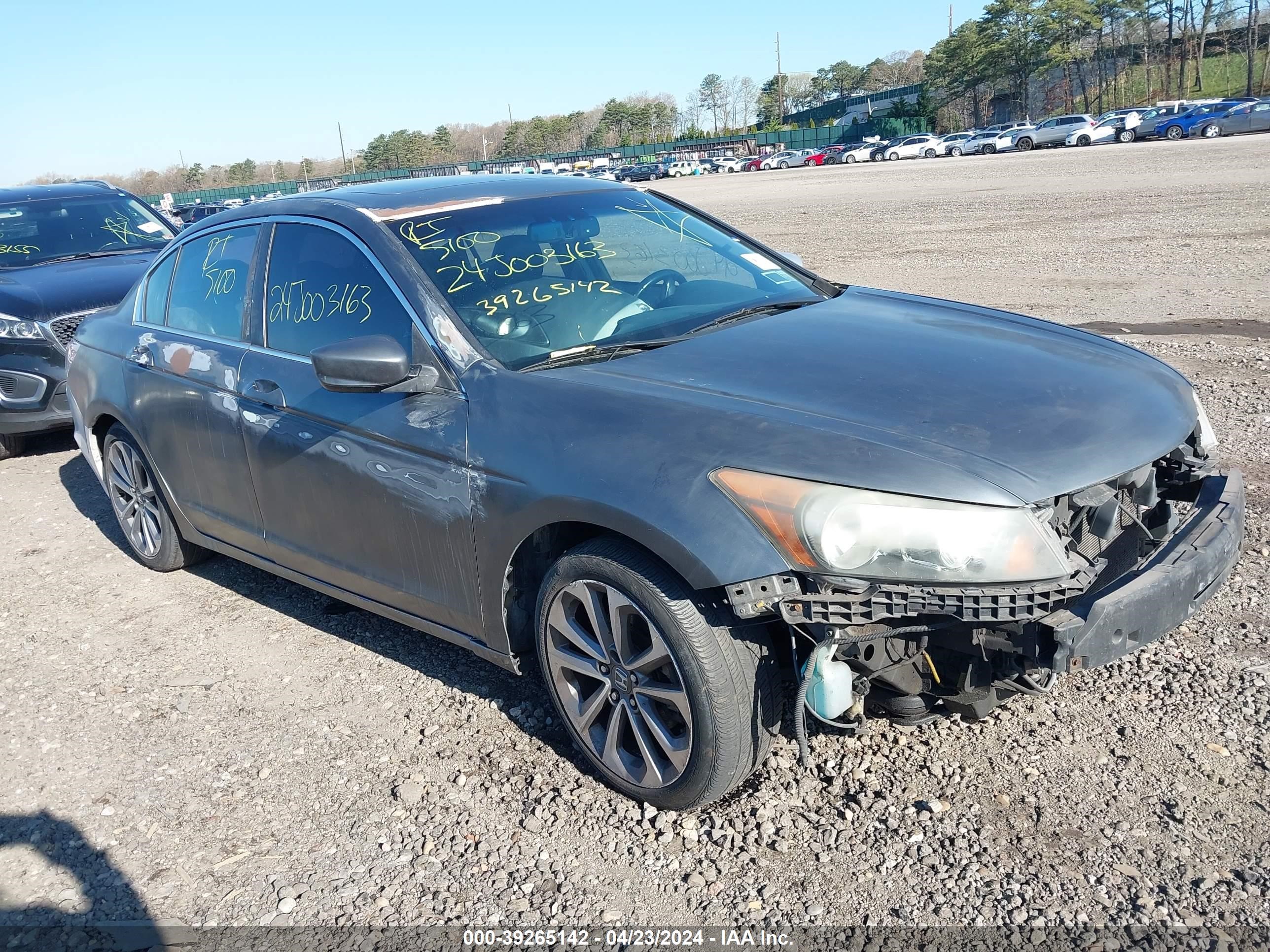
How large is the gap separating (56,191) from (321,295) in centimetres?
700

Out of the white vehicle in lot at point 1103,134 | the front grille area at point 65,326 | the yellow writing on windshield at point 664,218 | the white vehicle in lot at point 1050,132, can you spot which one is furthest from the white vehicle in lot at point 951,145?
the yellow writing on windshield at point 664,218

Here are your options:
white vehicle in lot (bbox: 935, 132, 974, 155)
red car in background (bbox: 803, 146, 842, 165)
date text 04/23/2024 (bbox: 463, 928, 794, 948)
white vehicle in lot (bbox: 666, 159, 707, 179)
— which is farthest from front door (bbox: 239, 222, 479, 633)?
red car in background (bbox: 803, 146, 842, 165)

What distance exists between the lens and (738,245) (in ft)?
14.5

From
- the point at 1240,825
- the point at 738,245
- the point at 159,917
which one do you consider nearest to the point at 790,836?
the point at 1240,825

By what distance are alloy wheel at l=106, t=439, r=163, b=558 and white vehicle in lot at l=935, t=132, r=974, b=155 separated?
6309 centimetres

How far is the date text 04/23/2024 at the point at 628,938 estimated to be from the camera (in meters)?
2.50

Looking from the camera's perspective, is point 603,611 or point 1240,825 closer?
point 1240,825

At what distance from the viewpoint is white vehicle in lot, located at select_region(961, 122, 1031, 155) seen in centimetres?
5834

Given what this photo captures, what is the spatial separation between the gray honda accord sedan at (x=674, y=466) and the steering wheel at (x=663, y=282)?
4 centimetres

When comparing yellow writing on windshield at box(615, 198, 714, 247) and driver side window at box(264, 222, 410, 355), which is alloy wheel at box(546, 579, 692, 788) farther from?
yellow writing on windshield at box(615, 198, 714, 247)

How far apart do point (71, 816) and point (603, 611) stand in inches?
72.4

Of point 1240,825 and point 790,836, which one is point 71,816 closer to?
point 790,836

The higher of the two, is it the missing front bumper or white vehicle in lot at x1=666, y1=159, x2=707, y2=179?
white vehicle in lot at x1=666, y1=159, x2=707, y2=179

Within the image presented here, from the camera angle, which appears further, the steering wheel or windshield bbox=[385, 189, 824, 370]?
the steering wheel
